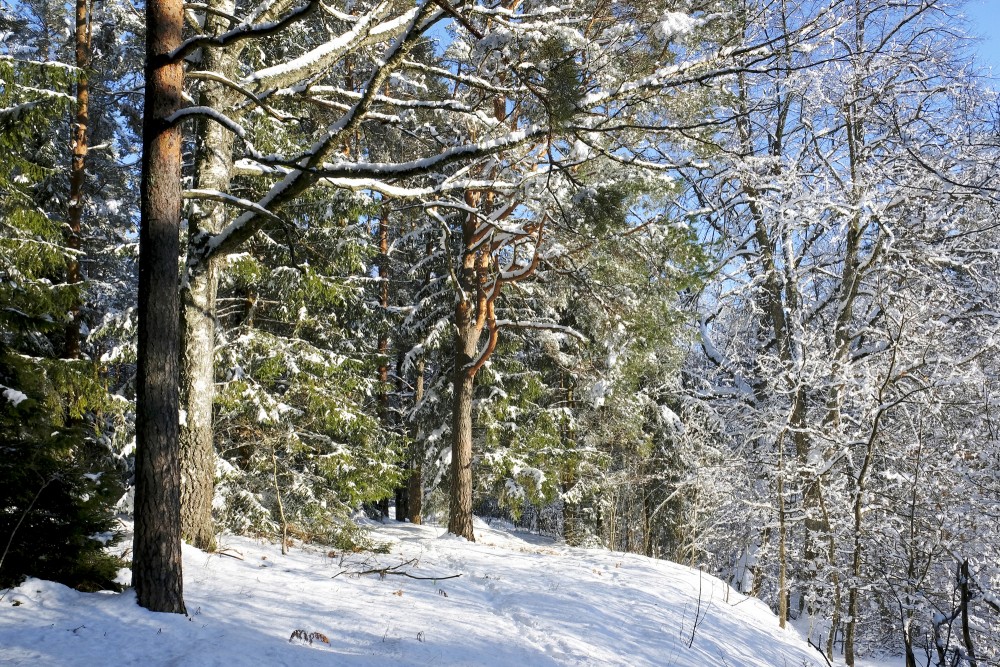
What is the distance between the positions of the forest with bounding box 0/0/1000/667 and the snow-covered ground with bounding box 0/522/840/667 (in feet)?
1.39

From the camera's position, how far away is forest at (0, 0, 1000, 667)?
4582 millimetres

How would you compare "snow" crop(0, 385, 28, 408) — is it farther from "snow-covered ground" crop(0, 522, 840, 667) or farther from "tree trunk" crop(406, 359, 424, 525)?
"tree trunk" crop(406, 359, 424, 525)

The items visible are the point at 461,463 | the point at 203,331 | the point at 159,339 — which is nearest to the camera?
the point at 159,339

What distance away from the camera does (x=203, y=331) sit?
646cm

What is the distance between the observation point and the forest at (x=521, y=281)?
4.58 meters

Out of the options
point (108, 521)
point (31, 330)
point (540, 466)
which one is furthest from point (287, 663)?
point (540, 466)

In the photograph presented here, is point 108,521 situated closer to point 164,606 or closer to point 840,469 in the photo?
point 164,606

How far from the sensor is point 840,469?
11.5 m

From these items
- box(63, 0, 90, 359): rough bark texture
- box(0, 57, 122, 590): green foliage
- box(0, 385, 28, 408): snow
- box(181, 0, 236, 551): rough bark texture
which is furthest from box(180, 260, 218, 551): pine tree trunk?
box(63, 0, 90, 359): rough bark texture

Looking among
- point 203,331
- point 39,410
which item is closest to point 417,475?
point 203,331

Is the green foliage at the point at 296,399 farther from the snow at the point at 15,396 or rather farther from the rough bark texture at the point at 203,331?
the snow at the point at 15,396

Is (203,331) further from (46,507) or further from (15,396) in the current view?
(46,507)

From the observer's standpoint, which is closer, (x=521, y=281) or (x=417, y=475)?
(x=521, y=281)

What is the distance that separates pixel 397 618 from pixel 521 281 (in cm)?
818
